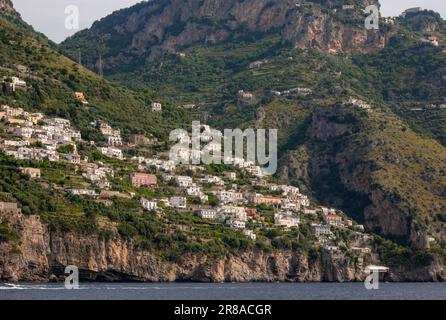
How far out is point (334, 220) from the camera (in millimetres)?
145250

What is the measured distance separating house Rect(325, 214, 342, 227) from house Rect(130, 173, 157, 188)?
2388 centimetres

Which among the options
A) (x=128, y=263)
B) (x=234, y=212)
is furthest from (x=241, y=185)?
(x=128, y=263)

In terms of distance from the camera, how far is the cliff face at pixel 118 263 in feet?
326

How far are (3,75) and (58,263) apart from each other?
49.4 meters

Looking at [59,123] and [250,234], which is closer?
[250,234]

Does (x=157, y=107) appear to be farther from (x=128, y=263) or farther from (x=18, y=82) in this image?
(x=128, y=263)

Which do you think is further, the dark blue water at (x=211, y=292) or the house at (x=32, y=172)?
the house at (x=32, y=172)

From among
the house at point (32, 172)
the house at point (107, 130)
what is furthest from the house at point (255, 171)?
the house at point (32, 172)

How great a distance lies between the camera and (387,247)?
13988 cm

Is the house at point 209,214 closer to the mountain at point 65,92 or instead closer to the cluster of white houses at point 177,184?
the cluster of white houses at point 177,184

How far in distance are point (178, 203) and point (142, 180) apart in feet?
19.0

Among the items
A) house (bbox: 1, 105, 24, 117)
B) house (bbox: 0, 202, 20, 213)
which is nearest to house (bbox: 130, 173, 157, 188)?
house (bbox: 1, 105, 24, 117)

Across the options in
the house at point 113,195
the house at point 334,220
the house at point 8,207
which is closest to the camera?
the house at point 8,207

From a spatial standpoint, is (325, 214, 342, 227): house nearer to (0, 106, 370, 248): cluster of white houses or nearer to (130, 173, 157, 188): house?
(0, 106, 370, 248): cluster of white houses
